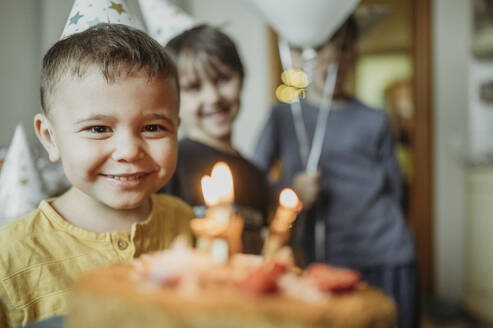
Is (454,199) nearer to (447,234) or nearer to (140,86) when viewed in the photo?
(447,234)

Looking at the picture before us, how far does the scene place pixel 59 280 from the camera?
0.53 metres

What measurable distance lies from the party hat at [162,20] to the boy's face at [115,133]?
44 cm

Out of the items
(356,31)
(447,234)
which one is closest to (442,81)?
(447,234)

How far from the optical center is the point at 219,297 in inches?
12.7

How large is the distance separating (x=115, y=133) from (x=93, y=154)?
0.12 feet

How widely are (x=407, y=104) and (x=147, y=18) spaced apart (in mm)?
3791

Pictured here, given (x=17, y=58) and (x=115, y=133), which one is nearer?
(x=115, y=133)

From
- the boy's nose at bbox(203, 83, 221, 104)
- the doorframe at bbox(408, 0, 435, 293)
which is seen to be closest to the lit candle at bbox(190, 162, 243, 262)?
the boy's nose at bbox(203, 83, 221, 104)

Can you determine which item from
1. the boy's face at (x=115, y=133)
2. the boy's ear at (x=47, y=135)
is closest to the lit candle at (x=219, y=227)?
the boy's face at (x=115, y=133)

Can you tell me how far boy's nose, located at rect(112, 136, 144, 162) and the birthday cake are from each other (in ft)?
0.53

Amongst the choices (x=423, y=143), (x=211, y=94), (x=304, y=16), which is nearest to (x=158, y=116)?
(x=211, y=94)

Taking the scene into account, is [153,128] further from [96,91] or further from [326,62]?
[326,62]

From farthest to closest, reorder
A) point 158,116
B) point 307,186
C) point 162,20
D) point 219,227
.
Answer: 1. point 307,186
2. point 162,20
3. point 158,116
4. point 219,227

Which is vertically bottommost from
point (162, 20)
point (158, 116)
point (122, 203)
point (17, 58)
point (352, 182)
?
point (352, 182)
